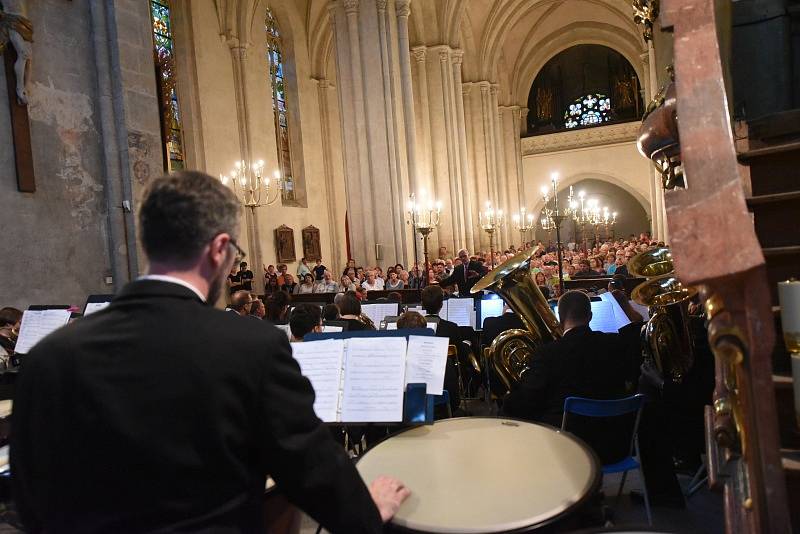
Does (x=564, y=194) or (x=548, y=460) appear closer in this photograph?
(x=548, y=460)

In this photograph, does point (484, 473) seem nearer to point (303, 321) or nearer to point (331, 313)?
point (303, 321)

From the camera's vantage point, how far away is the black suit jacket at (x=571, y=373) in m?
3.23

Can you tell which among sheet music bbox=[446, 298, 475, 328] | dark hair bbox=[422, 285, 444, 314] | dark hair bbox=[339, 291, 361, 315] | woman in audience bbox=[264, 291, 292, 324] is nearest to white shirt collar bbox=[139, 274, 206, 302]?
dark hair bbox=[339, 291, 361, 315]

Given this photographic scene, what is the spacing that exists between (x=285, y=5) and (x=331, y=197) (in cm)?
624

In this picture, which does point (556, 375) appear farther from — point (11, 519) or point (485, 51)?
point (485, 51)

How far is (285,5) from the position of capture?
1789cm

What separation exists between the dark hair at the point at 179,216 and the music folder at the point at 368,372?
3.77 ft

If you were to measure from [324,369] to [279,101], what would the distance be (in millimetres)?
17045

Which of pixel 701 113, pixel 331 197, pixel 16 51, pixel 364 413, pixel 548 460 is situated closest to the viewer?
pixel 701 113

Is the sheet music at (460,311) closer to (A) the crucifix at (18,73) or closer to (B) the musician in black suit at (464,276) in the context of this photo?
(B) the musician in black suit at (464,276)

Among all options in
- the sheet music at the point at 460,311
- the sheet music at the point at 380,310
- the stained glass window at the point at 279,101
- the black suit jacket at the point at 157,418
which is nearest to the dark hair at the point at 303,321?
the sheet music at the point at 380,310

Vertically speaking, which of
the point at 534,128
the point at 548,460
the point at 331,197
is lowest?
the point at 548,460

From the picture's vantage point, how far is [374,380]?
2426 mm

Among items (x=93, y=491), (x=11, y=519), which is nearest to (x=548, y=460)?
(x=93, y=491)
